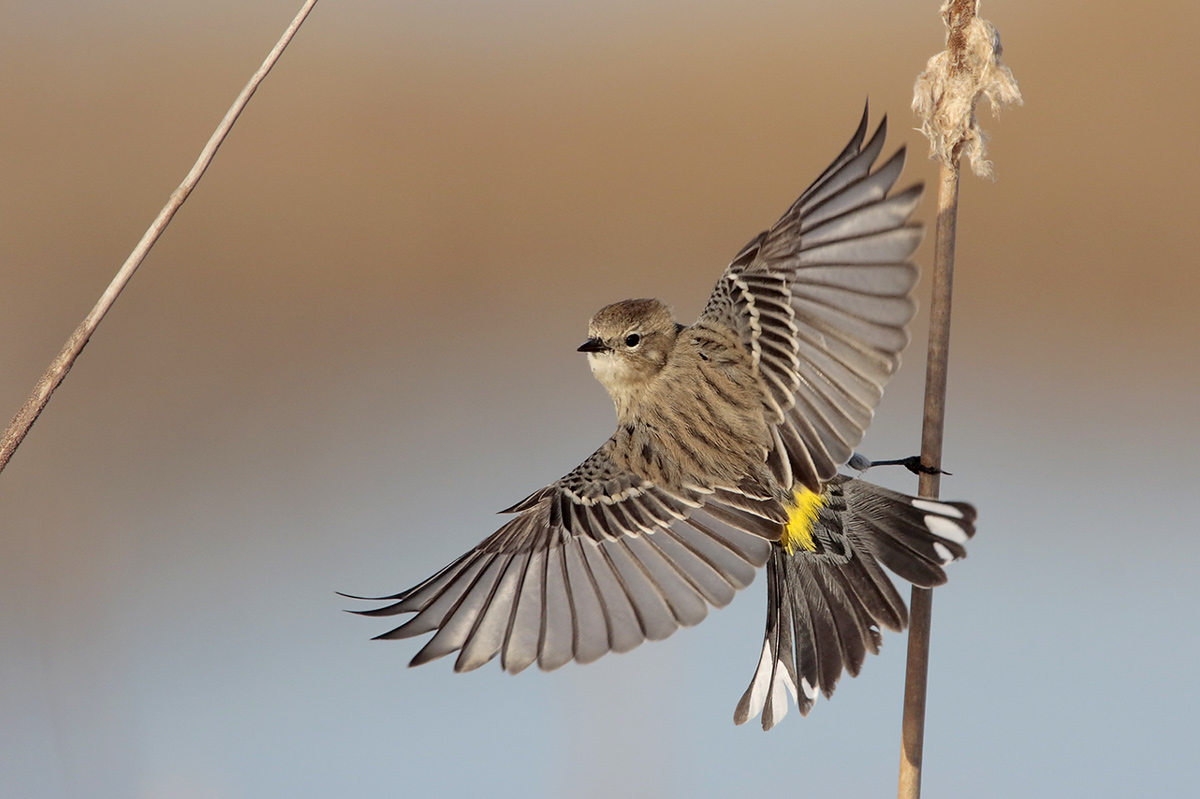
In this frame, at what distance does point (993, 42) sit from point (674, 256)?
364cm

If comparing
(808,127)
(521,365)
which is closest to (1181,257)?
(808,127)

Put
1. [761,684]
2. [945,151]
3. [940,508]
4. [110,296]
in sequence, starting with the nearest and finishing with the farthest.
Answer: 1. [110,296]
2. [945,151]
3. [940,508]
4. [761,684]

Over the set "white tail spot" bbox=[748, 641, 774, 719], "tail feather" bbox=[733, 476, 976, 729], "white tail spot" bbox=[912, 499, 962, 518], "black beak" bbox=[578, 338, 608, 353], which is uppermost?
"black beak" bbox=[578, 338, 608, 353]

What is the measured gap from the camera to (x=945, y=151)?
239 cm

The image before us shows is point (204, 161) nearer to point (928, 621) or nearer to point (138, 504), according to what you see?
point (928, 621)

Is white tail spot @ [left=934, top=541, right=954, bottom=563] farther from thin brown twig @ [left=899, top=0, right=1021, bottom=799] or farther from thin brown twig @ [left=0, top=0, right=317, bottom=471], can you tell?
thin brown twig @ [left=0, top=0, right=317, bottom=471]

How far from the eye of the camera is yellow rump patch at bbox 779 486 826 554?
10.0 ft

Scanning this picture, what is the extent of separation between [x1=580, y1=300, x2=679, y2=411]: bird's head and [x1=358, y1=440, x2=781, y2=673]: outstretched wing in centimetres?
23

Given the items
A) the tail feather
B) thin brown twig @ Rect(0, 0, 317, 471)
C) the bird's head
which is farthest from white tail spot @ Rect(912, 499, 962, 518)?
thin brown twig @ Rect(0, 0, 317, 471)

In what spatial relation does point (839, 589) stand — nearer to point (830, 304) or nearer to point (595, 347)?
point (830, 304)

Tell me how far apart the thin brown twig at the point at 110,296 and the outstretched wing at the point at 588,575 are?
1368 mm

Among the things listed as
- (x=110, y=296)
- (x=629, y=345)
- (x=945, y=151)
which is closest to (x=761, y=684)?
(x=629, y=345)

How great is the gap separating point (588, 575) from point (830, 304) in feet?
3.43

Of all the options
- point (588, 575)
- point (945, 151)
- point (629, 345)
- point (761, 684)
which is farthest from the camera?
point (629, 345)
